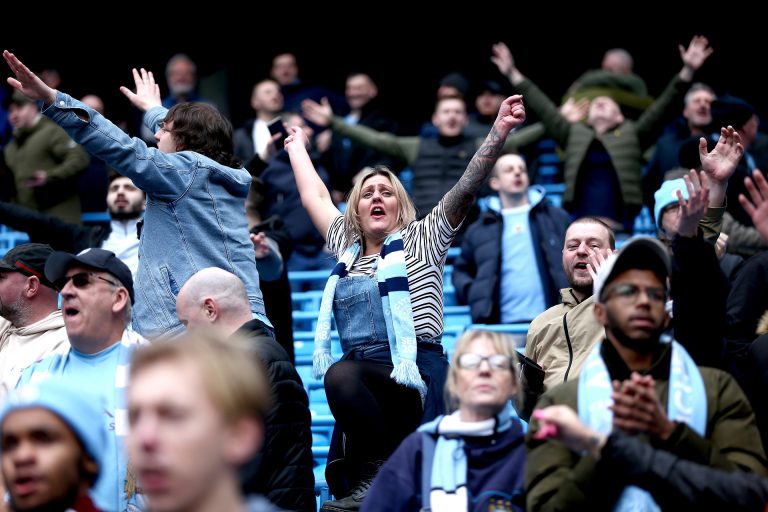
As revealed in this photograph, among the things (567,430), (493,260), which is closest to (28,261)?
(493,260)

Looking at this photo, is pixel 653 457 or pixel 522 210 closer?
pixel 653 457

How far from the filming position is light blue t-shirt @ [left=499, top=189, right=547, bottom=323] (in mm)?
8812

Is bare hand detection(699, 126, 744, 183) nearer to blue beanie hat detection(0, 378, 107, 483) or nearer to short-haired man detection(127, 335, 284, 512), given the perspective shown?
short-haired man detection(127, 335, 284, 512)

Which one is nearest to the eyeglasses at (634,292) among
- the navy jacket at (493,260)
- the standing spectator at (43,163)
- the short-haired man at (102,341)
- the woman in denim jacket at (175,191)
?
the woman in denim jacket at (175,191)

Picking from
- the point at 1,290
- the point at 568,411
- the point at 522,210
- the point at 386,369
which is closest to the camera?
the point at 568,411

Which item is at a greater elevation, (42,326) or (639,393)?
(42,326)

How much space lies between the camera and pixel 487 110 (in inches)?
440

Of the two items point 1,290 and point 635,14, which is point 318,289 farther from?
point 635,14

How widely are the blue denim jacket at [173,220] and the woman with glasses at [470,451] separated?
1.55m

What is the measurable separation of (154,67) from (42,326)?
9.21 meters

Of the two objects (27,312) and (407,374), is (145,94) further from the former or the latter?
(407,374)

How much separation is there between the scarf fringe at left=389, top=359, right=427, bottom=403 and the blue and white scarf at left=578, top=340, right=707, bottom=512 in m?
1.59

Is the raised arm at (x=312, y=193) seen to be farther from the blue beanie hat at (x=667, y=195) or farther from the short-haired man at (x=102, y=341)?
the blue beanie hat at (x=667, y=195)

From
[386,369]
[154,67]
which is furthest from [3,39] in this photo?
[386,369]
